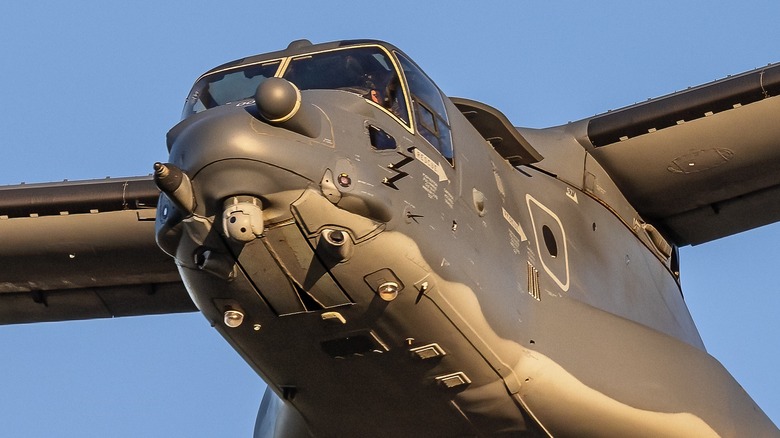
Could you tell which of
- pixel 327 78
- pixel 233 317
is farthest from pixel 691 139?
pixel 233 317

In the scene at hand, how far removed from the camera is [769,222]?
18.0 meters

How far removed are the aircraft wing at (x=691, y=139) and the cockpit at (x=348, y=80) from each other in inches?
169

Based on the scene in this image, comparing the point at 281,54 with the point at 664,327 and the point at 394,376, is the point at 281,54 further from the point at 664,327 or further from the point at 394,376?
the point at 664,327

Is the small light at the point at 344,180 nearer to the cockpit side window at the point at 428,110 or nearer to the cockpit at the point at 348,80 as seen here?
the cockpit at the point at 348,80

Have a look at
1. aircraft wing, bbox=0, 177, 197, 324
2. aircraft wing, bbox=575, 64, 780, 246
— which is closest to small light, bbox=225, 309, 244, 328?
aircraft wing, bbox=0, 177, 197, 324

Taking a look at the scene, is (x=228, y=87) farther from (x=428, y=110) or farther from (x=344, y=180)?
(x=344, y=180)

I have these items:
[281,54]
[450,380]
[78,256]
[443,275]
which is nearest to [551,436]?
[450,380]

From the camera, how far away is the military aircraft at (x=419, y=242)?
1117cm

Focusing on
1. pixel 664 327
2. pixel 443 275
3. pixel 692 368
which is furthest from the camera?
pixel 664 327

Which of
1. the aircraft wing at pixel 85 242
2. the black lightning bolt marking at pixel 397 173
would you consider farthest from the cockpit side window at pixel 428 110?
the aircraft wing at pixel 85 242

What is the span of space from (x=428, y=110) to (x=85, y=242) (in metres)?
5.44

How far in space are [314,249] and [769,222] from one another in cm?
847

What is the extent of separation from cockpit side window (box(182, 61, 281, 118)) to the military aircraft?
24mm

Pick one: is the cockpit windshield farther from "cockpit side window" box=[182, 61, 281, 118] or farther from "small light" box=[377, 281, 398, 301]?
"small light" box=[377, 281, 398, 301]
